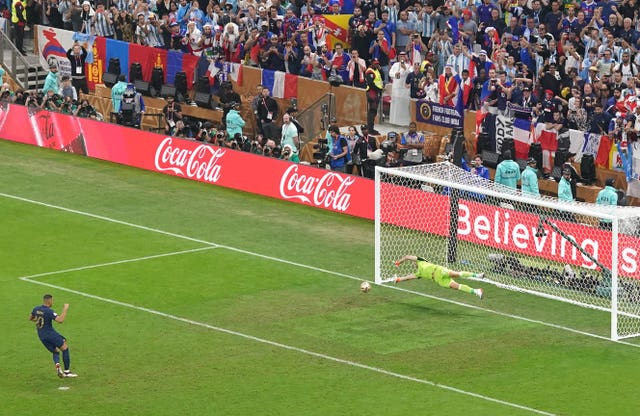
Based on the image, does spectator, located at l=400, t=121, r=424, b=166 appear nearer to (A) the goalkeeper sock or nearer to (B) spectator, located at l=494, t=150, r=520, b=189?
(B) spectator, located at l=494, t=150, r=520, b=189

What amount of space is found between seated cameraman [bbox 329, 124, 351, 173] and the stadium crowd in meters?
0.11

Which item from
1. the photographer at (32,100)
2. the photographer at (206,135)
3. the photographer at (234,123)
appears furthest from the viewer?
the photographer at (32,100)

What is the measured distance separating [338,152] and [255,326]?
11.5 meters

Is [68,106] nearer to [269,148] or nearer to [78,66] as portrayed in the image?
[78,66]

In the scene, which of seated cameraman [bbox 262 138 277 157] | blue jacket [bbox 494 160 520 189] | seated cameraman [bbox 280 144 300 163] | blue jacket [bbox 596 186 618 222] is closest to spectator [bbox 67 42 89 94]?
seated cameraman [bbox 262 138 277 157]

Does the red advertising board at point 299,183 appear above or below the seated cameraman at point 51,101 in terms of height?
below

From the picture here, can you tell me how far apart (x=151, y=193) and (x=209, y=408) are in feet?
55.6

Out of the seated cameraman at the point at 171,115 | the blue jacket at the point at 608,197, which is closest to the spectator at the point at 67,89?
the seated cameraman at the point at 171,115

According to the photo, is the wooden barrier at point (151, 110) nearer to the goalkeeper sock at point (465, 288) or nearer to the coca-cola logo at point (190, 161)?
the coca-cola logo at point (190, 161)

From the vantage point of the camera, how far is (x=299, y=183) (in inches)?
1608

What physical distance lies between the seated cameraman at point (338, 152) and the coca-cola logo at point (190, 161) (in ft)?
10.5

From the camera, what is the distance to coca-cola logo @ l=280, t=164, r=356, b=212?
39906 mm

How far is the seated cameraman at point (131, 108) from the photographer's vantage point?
46.8 metres

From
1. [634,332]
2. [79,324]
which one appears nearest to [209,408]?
[79,324]
